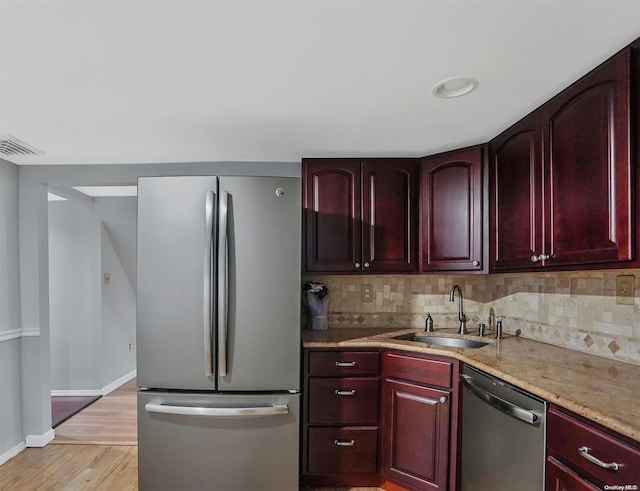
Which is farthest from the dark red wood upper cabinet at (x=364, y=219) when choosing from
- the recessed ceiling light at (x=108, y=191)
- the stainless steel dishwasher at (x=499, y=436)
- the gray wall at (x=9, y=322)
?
the gray wall at (x=9, y=322)

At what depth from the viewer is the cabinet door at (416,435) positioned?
1.99 meters

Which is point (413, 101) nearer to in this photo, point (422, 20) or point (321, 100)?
point (321, 100)

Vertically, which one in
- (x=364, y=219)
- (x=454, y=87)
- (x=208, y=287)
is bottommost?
(x=208, y=287)

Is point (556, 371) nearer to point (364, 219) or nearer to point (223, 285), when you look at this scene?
point (364, 219)

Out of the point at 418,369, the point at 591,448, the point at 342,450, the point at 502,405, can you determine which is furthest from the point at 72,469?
the point at 591,448

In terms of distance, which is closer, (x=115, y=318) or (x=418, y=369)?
(x=418, y=369)

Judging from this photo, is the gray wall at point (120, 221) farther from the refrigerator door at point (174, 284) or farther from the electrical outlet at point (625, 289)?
the electrical outlet at point (625, 289)

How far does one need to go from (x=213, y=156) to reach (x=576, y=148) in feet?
6.97

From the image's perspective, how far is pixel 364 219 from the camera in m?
2.55

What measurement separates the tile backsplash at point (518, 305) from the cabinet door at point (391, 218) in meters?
0.32

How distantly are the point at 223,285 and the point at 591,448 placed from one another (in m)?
1.67

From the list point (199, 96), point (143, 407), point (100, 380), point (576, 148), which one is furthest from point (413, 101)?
point (100, 380)

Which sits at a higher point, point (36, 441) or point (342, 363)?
point (342, 363)

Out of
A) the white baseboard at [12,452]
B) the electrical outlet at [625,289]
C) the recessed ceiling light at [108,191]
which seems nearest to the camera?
the electrical outlet at [625,289]
